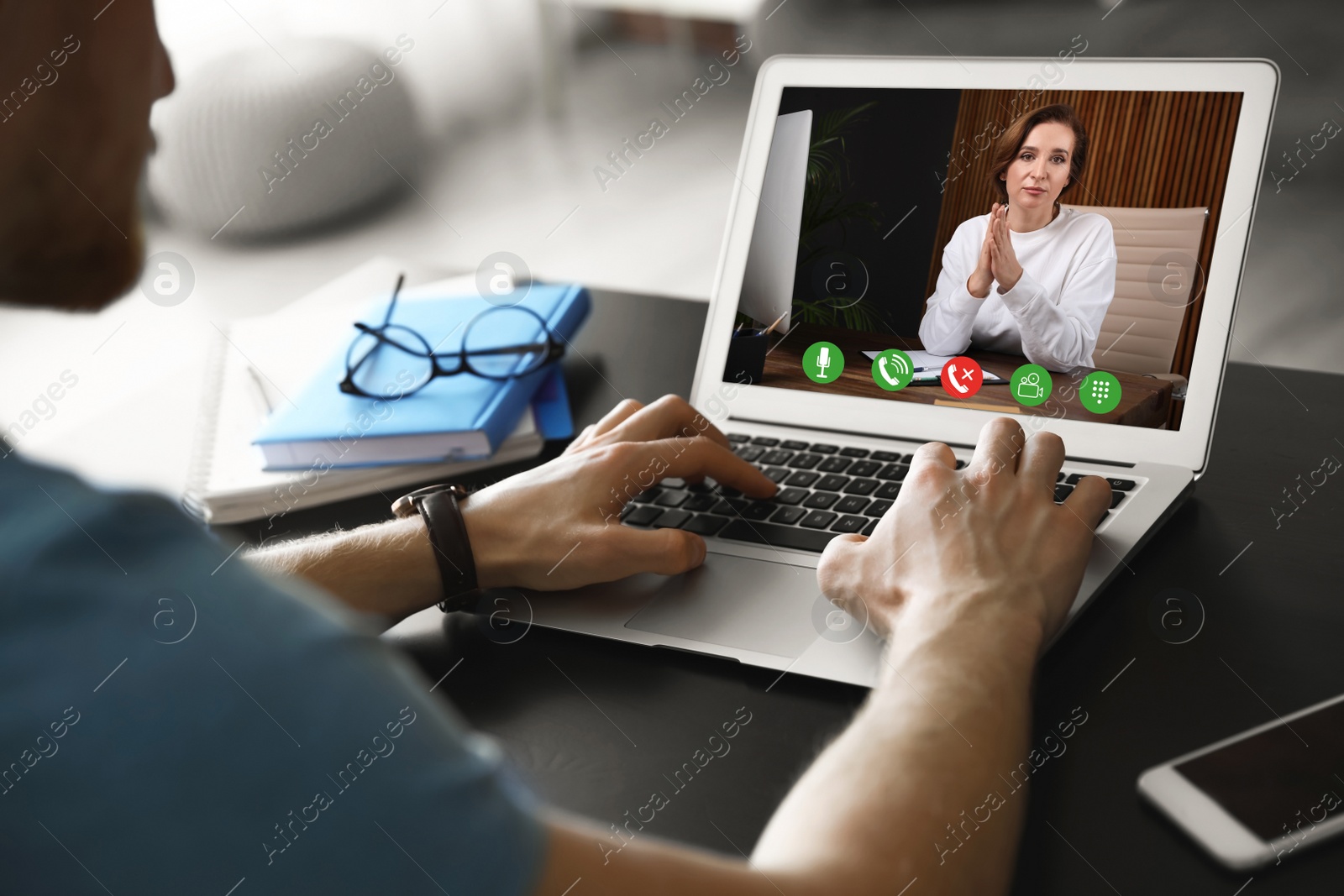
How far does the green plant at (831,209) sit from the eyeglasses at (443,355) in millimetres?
343

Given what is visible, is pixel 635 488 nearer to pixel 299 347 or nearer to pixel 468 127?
pixel 299 347

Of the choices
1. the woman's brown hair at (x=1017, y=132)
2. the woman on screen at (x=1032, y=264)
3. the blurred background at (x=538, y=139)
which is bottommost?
the blurred background at (x=538, y=139)

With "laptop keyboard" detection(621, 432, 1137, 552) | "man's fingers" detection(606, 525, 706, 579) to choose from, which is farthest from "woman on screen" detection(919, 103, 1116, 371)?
"man's fingers" detection(606, 525, 706, 579)

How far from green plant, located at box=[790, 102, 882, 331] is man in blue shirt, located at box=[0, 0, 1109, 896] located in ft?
1.05

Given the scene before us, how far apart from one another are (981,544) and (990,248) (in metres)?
0.34

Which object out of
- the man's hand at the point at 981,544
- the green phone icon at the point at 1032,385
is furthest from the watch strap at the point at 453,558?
the green phone icon at the point at 1032,385

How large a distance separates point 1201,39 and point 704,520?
78.5 inches

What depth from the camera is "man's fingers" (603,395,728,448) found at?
902 millimetres

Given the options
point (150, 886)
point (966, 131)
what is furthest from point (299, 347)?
point (150, 886)

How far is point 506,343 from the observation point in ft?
3.78

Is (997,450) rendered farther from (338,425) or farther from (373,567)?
(338,425)

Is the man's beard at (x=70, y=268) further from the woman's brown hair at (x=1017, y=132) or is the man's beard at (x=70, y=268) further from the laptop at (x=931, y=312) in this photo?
the woman's brown hair at (x=1017, y=132)

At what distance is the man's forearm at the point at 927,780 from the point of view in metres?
0.45

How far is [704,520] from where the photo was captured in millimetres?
829
